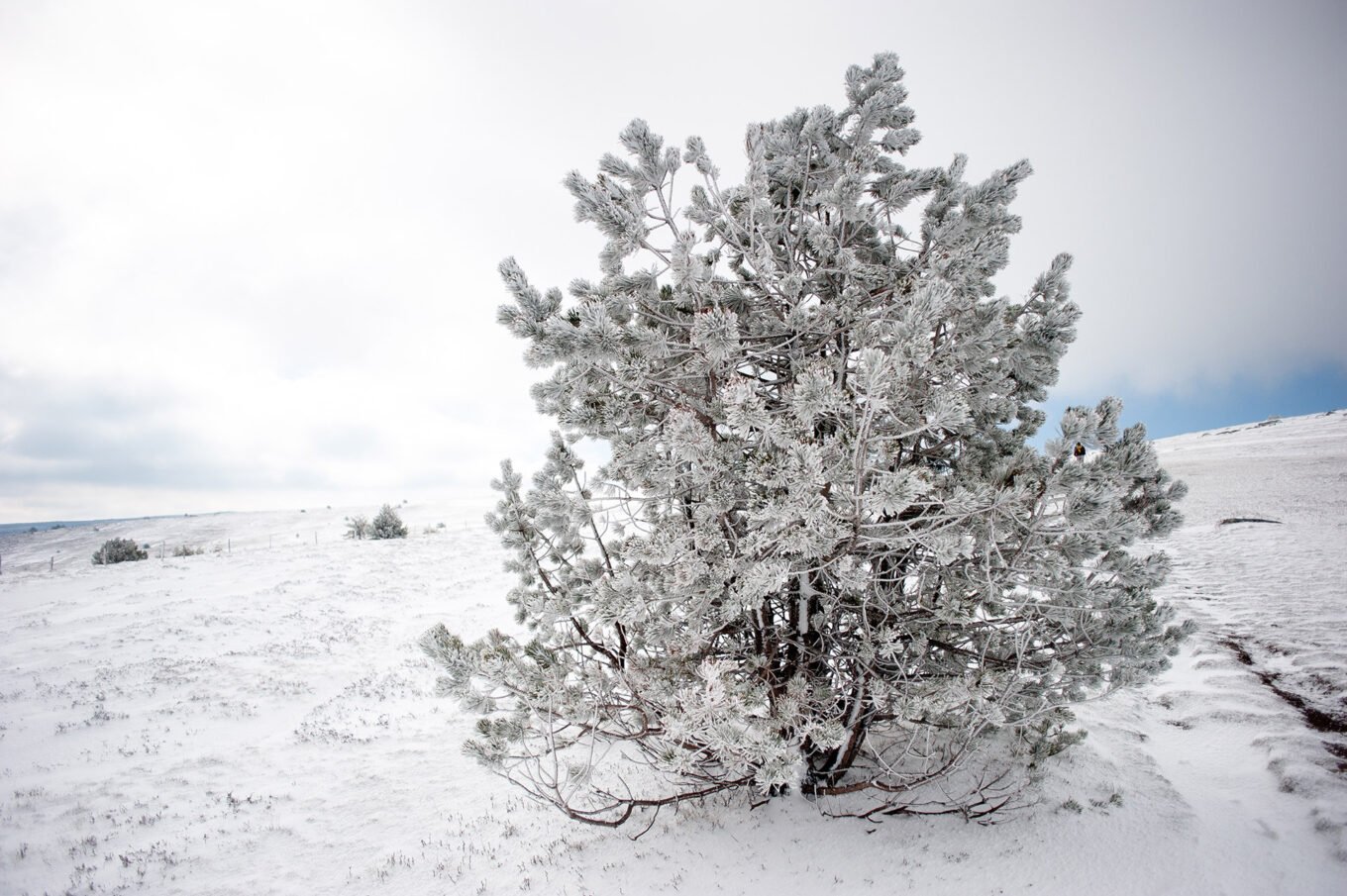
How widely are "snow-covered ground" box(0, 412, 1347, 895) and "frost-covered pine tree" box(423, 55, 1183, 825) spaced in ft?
2.96

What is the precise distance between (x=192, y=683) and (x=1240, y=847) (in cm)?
1441

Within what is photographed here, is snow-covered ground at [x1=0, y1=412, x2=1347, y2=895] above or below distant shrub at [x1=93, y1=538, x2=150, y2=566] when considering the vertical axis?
below

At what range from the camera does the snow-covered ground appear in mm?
4562

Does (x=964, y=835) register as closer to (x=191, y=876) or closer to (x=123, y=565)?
(x=191, y=876)

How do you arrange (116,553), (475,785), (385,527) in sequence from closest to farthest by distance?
1. (475,785)
2. (116,553)
3. (385,527)

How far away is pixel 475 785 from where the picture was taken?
7078 millimetres

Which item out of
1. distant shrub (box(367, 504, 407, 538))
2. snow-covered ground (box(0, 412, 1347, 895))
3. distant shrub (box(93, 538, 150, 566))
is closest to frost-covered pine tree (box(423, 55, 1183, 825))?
snow-covered ground (box(0, 412, 1347, 895))

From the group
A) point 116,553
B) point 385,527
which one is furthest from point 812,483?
point 116,553

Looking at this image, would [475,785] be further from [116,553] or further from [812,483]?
[116,553]

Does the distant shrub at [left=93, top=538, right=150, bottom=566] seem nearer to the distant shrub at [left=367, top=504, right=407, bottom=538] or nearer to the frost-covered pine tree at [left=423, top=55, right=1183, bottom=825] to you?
the distant shrub at [left=367, top=504, right=407, bottom=538]

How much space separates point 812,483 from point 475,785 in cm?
668

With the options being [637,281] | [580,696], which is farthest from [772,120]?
[580,696]

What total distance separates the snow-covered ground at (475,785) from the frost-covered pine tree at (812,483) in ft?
2.96

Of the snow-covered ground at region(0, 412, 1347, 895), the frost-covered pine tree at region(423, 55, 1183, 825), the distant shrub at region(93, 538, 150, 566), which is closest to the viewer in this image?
the frost-covered pine tree at region(423, 55, 1183, 825)
